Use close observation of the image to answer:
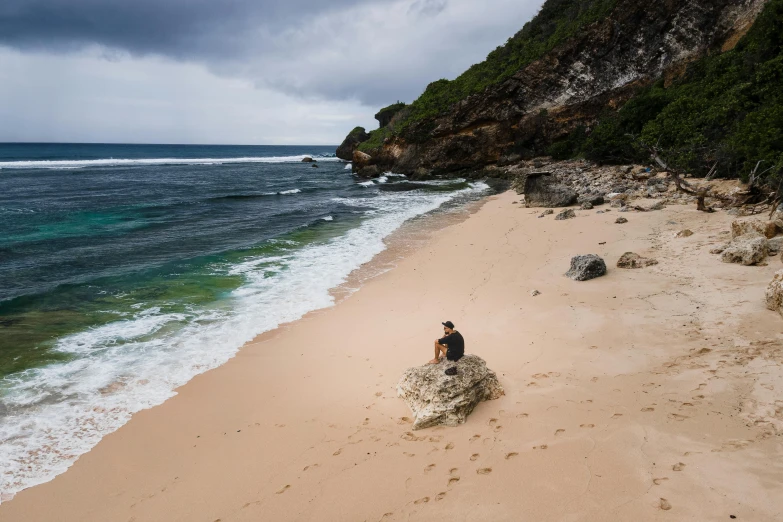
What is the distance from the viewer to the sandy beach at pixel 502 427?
4171 mm

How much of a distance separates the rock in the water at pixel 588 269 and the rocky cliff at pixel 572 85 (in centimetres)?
3225

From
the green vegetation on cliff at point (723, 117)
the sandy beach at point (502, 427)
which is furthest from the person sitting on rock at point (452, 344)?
the green vegetation on cliff at point (723, 117)

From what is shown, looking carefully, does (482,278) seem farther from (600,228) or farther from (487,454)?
(487,454)

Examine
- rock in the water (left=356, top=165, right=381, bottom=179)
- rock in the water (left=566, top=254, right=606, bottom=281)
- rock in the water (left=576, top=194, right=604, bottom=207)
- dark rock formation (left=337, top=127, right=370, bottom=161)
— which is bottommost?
rock in the water (left=566, top=254, right=606, bottom=281)

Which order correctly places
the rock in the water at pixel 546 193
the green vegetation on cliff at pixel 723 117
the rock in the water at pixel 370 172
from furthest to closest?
the rock in the water at pixel 370 172 < the rock in the water at pixel 546 193 < the green vegetation on cliff at pixel 723 117

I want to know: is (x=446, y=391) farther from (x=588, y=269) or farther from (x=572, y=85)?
(x=572, y=85)

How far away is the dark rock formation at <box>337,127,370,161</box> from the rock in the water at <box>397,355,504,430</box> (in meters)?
75.5

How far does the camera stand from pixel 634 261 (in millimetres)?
10484

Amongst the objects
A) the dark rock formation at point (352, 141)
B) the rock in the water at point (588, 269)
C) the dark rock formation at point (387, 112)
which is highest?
the dark rock formation at point (387, 112)

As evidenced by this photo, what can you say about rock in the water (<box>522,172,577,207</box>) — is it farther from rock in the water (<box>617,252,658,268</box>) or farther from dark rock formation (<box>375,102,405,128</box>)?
dark rock formation (<box>375,102,405,128</box>)

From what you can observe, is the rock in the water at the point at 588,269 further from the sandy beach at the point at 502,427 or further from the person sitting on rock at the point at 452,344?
the person sitting on rock at the point at 452,344

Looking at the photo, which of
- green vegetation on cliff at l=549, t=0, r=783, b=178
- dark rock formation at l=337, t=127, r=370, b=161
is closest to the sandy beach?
green vegetation on cliff at l=549, t=0, r=783, b=178

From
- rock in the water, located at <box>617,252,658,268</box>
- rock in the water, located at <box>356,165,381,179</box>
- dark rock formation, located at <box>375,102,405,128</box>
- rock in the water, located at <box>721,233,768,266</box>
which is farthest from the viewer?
dark rock formation, located at <box>375,102,405,128</box>

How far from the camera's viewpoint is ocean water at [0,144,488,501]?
682cm
